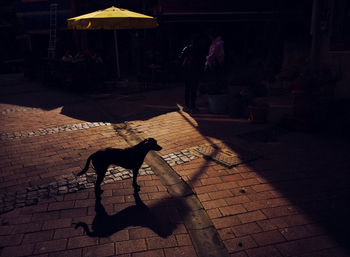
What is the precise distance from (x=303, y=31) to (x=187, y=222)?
14.2 m

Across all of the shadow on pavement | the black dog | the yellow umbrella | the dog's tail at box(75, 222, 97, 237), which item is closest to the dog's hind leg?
the black dog

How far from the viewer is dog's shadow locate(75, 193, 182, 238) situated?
3.18m

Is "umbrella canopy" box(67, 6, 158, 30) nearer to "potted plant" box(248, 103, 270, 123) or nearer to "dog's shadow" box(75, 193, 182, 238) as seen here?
"potted plant" box(248, 103, 270, 123)

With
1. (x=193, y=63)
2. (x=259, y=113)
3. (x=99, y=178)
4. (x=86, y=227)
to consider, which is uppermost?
(x=193, y=63)

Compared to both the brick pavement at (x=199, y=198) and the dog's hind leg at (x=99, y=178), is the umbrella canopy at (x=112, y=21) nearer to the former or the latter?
the brick pavement at (x=199, y=198)

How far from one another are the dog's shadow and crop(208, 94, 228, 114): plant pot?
4.31 m

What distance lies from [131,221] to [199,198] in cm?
91

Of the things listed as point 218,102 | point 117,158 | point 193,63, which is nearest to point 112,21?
point 193,63

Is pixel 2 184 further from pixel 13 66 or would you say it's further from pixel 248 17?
pixel 13 66

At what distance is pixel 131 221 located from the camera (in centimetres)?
335

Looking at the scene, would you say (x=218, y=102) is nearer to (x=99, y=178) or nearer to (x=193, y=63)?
(x=193, y=63)

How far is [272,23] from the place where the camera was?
14281 millimetres

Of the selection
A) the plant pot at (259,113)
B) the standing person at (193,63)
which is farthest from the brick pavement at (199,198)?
the standing person at (193,63)

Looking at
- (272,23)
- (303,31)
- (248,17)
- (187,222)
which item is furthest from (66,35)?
(187,222)
